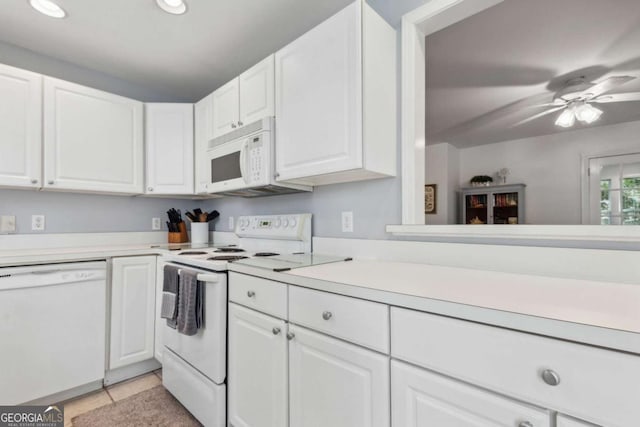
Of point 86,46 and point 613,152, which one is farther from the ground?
point 86,46

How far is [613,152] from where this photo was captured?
4.08 m

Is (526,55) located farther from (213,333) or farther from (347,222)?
(213,333)

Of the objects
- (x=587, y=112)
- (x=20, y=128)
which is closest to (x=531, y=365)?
(x=20, y=128)

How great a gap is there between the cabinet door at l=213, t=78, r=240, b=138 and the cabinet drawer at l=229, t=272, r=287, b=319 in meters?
1.15

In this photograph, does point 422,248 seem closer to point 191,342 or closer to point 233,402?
point 233,402

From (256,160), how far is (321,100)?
58 centimetres

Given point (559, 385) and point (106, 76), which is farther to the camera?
point (106, 76)

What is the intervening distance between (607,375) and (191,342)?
5.69 ft

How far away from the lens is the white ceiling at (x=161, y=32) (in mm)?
1796

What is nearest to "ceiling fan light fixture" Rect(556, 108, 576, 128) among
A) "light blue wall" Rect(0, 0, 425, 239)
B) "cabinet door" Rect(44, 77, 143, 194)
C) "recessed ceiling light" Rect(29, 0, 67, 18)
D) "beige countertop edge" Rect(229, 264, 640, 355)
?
"light blue wall" Rect(0, 0, 425, 239)

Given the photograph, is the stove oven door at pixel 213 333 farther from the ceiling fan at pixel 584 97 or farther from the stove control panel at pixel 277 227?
the ceiling fan at pixel 584 97

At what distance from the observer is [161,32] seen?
6.66 ft

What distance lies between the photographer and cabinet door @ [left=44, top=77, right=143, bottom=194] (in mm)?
A: 2064

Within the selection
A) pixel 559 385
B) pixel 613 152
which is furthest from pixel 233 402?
pixel 613 152
